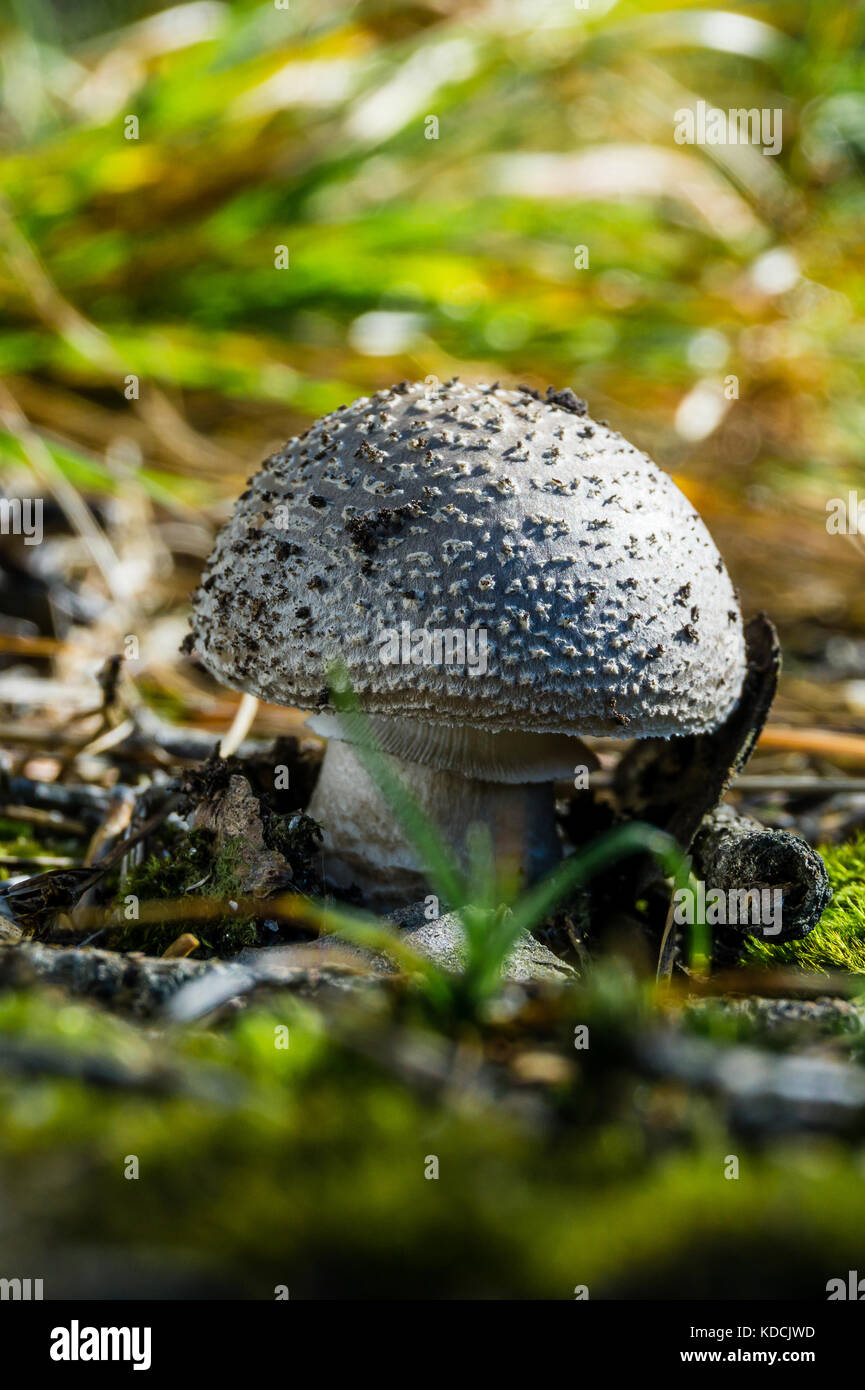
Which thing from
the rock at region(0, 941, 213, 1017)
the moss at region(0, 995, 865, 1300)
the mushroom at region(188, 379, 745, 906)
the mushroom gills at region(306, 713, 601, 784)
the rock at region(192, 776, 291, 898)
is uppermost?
the mushroom at region(188, 379, 745, 906)

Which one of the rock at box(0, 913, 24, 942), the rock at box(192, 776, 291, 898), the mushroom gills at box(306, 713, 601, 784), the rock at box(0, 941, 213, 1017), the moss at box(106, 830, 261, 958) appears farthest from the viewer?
the mushroom gills at box(306, 713, 601, 784)

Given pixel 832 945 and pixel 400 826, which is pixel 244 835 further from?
pixel 832 945

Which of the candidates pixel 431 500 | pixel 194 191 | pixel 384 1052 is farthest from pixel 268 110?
pixel 384 1052

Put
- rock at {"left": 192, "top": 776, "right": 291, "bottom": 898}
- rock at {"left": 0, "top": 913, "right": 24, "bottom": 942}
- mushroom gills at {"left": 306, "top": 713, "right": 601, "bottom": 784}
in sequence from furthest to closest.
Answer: mushroom gills at {"left": 306, "top": 713, "right": 601, "bottom": 784} < rock at {"left": 192, "top": 776, "right": 291, "bottom": 898} < rock at {"left": 0, "top": 913, "right": 24, "bottom": 942}

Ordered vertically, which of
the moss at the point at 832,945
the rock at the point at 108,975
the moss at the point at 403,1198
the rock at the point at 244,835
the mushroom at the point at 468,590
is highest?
the mushroom at the point at 468,590

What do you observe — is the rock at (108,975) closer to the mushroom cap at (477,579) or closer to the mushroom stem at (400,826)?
the mushroom cap at (477,579)

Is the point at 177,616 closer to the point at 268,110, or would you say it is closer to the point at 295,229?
the point at 295,229

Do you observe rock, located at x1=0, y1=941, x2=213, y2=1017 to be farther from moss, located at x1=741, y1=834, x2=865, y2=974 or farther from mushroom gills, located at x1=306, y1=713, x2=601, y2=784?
moss, located at x1=741, y1=834, x2=865, y2=974

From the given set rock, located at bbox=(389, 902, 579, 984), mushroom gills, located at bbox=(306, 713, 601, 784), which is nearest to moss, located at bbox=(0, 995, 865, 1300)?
rock, located at bbox=(389, 902, 579, 984)

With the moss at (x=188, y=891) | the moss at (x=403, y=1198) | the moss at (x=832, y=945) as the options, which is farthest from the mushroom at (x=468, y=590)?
the moss at (x=403, y=1198)
